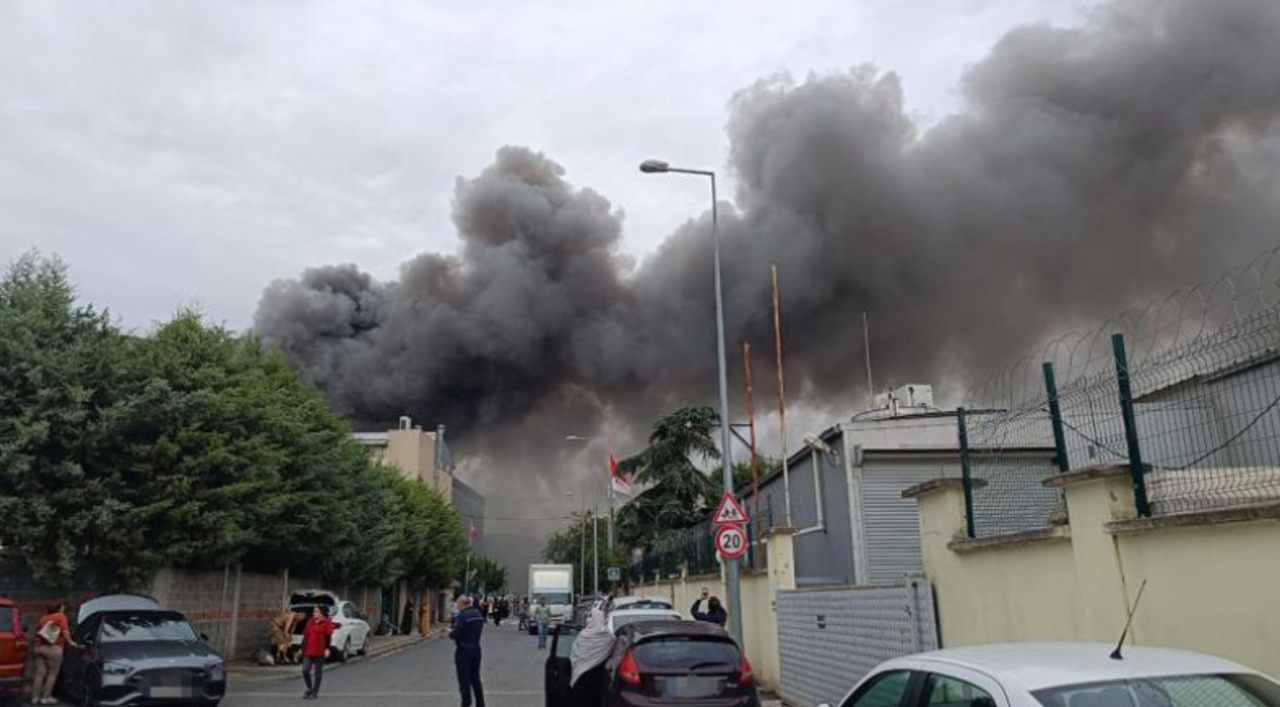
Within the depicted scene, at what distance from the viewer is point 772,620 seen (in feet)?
44.4

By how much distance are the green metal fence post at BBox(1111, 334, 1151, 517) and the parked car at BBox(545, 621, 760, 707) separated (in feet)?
13.4

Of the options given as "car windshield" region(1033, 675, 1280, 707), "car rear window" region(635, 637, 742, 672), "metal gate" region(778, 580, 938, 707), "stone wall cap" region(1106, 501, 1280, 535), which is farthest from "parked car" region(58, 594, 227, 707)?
"car windshield" region(1033, 675, 1280, 707)

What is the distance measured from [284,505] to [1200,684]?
62.0 feet

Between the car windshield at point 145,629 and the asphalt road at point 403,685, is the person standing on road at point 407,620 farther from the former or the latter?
the car windshield at point 145,629

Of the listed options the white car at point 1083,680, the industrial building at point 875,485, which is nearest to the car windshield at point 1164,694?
the white car at point 1083,680

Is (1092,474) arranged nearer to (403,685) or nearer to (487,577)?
(403,685)

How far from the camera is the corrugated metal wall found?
17.4 meters

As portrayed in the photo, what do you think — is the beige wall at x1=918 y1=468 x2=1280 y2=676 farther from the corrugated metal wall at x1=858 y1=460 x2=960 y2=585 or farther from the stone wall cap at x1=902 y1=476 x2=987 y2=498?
the corrugated metal wall at x1=858 y1=460 x2=960 y2=585

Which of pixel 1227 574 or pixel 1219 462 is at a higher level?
pixel 1219 462

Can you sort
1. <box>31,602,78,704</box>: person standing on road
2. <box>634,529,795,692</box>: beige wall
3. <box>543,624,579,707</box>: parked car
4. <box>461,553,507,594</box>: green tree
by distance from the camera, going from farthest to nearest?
<box>461,553,507,594</box>: green tree
<box>634,529,795,692</box>: beige wall
<box>31,602,78,704</box>: person standing on road
<box>543,624,579,707</box>: parked car

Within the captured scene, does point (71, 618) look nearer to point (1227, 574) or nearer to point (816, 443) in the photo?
point (816, 443)

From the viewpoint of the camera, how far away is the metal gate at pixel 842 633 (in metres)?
8.27

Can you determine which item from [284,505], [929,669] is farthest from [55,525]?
[929,669]

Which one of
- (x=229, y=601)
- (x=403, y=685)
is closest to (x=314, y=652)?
(x=403, y=685)
